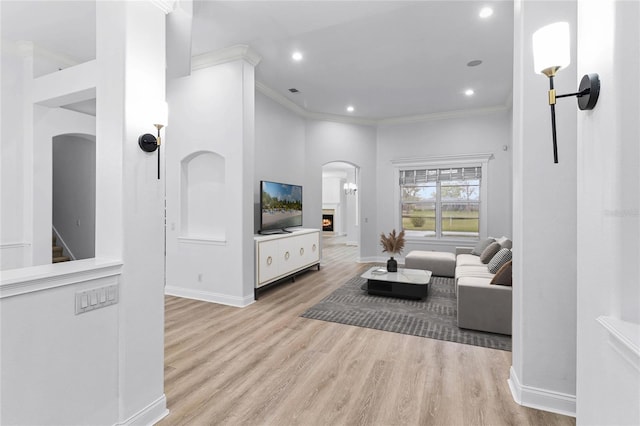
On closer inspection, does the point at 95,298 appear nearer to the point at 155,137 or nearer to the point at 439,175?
the point at 155,137

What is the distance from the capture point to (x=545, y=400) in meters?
2.15

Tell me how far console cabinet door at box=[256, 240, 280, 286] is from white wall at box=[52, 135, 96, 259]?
11.5ft

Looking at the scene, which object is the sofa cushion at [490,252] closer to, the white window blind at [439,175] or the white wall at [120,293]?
the white window blind at [439,175]

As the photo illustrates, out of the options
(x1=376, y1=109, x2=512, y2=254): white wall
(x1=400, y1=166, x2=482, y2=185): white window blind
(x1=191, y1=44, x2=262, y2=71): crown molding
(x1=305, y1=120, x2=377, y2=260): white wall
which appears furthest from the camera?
(x1=305, y1=120, x2=377, y2=260): white wall

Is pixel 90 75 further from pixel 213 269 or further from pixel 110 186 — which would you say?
pixel 213 269

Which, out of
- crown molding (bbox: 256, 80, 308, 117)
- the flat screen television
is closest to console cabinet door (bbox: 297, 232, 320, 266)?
the flat screen television

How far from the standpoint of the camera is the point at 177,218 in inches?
188

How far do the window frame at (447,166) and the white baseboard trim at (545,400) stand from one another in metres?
5.37

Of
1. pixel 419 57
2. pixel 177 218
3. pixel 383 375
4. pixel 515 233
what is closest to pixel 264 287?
pixel 177 218

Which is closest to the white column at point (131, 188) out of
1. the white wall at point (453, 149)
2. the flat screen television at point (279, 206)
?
the flat screen television at point (279, 206)

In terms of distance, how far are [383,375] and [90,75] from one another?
3006mm

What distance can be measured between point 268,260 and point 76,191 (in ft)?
13.4

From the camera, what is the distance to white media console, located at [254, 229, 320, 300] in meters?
4.66

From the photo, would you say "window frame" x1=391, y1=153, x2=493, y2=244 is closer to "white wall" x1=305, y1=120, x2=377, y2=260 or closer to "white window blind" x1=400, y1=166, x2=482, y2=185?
"white window blind" x1=400, y1=166, x2=482, y2=185
